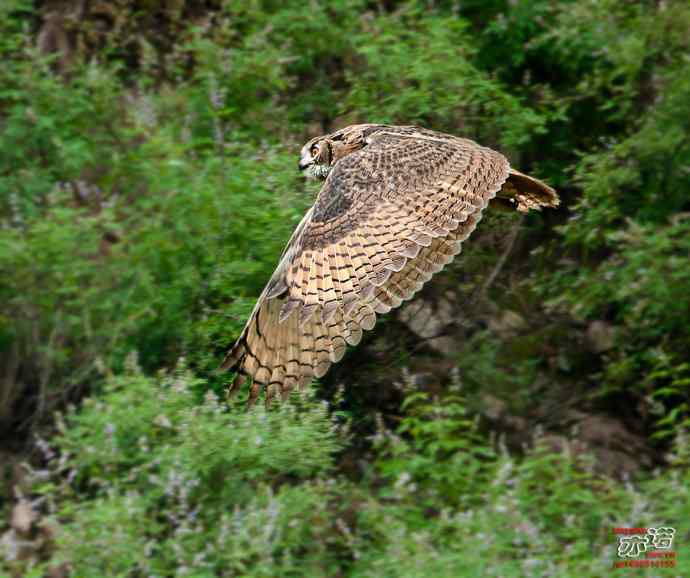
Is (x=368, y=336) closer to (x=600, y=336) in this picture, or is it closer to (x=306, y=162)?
(x=306, y=162)

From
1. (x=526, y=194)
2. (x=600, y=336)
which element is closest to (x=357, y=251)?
(x=526, y=194)

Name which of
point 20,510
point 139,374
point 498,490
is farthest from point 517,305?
point 20,510

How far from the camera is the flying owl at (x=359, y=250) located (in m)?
4.87

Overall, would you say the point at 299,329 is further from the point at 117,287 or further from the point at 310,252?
the point at 117,287

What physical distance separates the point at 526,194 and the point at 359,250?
3.92 feet

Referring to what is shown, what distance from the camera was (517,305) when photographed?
7.40 metres

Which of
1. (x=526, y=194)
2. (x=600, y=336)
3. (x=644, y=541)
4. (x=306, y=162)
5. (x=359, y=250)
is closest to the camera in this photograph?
(x=359, y=250)

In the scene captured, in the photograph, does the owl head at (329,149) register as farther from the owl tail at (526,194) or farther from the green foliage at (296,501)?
the green foliage at (296,501)

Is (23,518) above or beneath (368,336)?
beneath

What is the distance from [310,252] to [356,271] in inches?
7.5

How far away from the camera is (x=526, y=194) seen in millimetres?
5781

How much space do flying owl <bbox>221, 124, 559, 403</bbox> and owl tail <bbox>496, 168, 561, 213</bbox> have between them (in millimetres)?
274

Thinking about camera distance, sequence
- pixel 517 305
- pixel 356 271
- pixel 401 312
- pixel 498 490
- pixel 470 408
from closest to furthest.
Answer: pixel 356 271 < pixel 498 490 < pixel 401 312 < pixel 470 408 < pixel 517 305

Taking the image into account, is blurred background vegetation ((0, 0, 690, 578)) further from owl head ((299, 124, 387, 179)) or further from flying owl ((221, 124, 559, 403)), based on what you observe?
flying owl ((221, 124, 559, 403))
